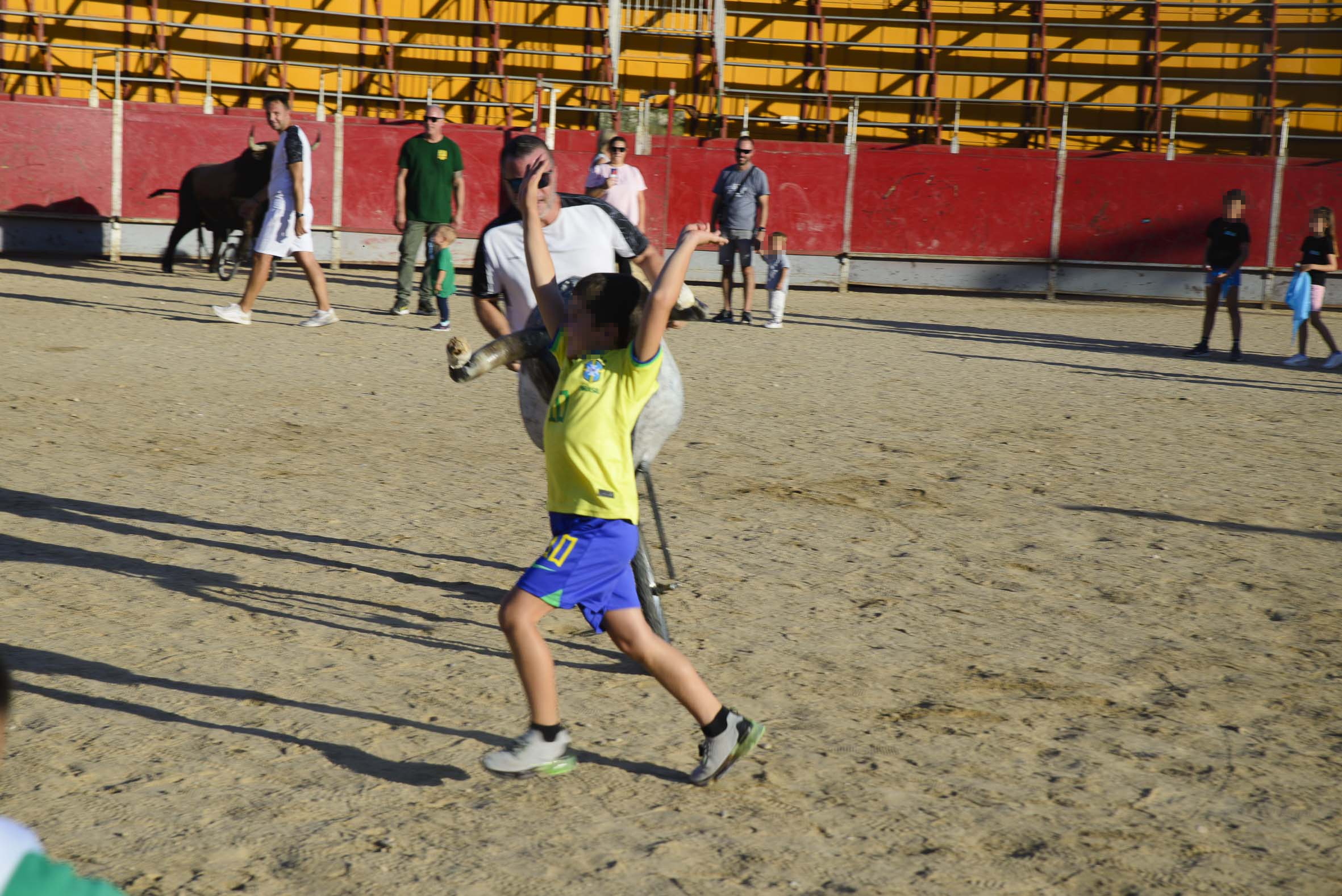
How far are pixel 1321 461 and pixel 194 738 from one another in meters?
6.65

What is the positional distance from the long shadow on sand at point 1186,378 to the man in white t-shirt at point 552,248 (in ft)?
24.3

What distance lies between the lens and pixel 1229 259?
1239 cm

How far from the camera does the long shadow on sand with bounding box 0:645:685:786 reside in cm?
335

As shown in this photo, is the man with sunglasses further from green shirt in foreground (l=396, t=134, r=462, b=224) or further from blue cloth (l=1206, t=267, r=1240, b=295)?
blue cloth (l=1206, t=267, r=1240, b=295)

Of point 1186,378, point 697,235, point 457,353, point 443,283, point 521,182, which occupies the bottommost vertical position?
point 1186,378

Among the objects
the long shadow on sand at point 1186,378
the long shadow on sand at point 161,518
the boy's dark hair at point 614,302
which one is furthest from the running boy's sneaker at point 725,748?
the long shadow on sand at point 1186,378

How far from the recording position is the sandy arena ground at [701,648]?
299 centimetres

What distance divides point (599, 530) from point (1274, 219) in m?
17.8

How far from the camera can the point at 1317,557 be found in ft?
18.5

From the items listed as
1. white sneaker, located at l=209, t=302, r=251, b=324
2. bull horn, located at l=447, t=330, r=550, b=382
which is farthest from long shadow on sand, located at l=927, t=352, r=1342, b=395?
bull horn, located at l=447, t=330, r=550, b=382

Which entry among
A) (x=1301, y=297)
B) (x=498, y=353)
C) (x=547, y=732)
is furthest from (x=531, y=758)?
(x=1301, y=297)

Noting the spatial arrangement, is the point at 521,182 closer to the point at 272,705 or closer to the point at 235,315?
the point at 272,705

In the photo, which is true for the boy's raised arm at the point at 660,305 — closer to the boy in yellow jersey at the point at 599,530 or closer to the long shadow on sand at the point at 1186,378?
the boy in yellow jersey at the point at 599,530

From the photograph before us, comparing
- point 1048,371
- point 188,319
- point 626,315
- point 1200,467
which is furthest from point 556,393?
point 188,319
